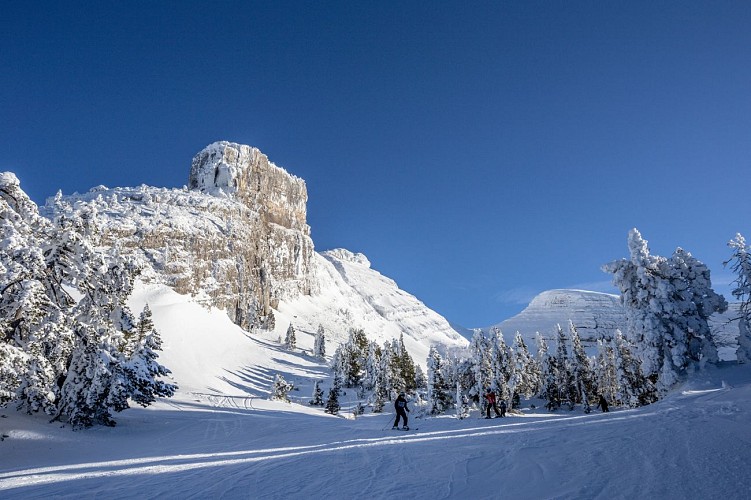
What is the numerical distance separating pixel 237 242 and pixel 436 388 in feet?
328

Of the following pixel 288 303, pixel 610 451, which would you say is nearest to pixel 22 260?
pixel 610 451

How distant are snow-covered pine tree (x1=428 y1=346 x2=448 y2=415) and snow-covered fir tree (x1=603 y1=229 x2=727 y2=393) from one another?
22.4 meters

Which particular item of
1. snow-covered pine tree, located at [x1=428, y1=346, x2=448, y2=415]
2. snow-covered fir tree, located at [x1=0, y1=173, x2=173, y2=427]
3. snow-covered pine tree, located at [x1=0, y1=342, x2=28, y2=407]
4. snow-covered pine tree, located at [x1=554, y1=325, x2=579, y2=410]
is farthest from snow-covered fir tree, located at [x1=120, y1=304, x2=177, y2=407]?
snow-covered pine tree, located at [x1=554, y1=325, x2=579, y2=410]

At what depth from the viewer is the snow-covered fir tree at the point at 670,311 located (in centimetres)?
2328

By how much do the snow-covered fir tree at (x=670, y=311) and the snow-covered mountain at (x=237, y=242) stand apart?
6764cm

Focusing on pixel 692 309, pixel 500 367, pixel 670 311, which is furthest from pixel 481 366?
pixel 692 309

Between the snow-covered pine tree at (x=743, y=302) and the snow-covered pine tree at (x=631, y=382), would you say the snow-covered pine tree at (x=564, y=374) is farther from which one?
the snow-covered pine tree at (x=743, y=302)

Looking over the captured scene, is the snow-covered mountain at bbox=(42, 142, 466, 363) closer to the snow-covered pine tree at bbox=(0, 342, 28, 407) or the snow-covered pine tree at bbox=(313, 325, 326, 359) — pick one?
the snow-covered pine tree at bbox=(313, 325, 326, 359)

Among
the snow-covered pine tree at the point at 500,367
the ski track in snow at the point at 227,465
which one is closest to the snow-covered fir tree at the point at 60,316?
the ski track in snow at the point at 227,465

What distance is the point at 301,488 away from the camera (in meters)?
6.88

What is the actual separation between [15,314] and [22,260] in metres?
1.66

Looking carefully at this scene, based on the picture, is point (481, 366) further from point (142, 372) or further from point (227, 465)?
point (227, 465)

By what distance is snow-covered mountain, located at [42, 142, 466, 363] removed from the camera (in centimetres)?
10244

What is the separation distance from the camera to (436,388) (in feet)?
145
